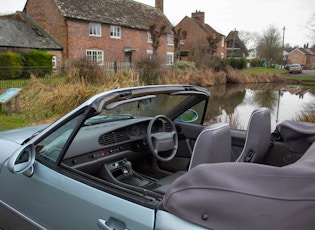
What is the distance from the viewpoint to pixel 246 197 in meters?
1.42

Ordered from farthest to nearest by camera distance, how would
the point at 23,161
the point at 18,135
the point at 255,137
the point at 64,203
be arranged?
the point at 18,135
the point at 255,137
the point at 23,161
the point at 64,203

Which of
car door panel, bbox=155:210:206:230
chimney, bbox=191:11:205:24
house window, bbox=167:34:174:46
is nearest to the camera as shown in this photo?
car door panel, bbox=155:210:206:230

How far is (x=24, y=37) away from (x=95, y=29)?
7.26m

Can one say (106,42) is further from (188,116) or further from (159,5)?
(188,116)

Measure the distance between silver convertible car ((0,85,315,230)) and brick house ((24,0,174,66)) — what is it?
65.7 feet

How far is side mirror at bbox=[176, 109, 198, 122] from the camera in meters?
3.98

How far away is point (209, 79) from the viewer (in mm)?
25234

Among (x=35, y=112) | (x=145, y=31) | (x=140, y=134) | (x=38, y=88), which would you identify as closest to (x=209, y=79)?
(x=145, y=31)

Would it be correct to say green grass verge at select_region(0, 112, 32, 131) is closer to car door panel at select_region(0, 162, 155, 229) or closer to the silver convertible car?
the silver convertible car

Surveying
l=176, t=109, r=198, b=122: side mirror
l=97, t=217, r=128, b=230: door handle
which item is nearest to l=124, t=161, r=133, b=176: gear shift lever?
l=176, t=109, r=198, b=122: side mirror

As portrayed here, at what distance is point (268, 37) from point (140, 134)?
6786cm

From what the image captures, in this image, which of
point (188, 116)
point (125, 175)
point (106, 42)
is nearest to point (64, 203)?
point (125, 175)

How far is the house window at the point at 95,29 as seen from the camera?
29.1m

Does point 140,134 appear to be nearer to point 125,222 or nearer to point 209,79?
point 125,222
